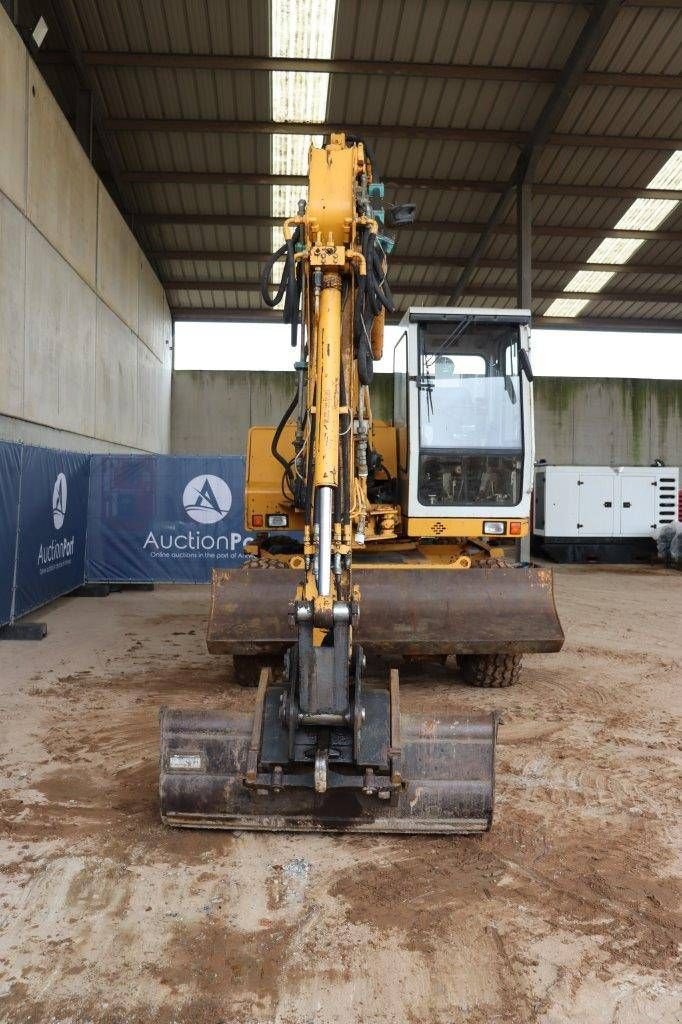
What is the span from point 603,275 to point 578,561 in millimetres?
7792

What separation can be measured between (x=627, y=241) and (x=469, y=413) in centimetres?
1384

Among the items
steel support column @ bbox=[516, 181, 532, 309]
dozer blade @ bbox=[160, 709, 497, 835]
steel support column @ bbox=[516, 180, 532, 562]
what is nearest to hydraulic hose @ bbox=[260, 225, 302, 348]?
dozer blade @ bbox=[160, 709, 497, 835]

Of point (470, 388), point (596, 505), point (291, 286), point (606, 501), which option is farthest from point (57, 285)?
point (606, 501)

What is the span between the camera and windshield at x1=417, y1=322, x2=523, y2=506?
6.06 meters

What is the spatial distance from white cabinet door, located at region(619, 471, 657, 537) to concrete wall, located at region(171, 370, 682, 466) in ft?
20.2

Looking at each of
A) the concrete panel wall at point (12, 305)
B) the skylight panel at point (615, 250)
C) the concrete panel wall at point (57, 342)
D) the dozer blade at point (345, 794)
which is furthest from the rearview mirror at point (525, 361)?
the skylight panel at point (615, 250)

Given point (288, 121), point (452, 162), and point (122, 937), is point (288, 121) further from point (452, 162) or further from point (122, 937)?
point (122, 937)

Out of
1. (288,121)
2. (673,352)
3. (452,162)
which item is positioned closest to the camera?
(288,121)

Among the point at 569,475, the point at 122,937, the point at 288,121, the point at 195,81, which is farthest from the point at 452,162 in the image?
the point at 122,937

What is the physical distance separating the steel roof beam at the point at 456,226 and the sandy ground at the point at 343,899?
13.5 meters

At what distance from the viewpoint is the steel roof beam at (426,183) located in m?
14.5

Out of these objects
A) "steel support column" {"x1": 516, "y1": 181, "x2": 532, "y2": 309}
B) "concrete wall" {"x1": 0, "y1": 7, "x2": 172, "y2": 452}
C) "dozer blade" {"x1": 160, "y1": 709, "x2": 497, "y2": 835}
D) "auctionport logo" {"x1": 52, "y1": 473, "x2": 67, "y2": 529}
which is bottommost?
"dozer blade" {"x1": 160, "y1": 709, "x2": 497, "y2": 835}

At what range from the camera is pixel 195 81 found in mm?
11945

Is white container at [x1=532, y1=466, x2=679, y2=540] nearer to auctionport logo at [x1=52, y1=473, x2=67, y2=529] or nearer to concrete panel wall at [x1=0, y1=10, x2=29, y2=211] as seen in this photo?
auctionport logo at [x1=52, y1=473, x2=67, y2=529]
